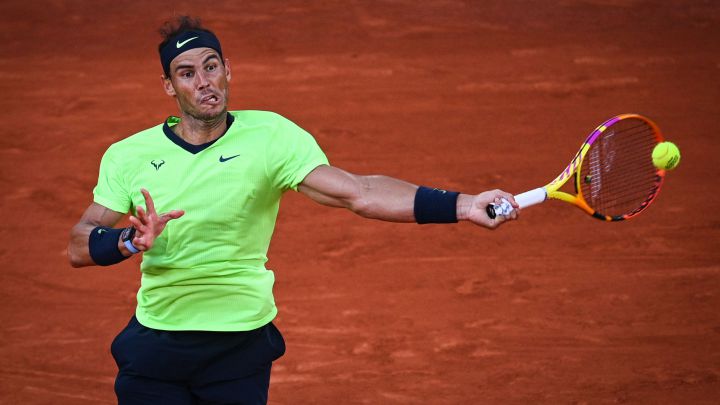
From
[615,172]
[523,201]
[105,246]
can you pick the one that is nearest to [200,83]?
[105,246]

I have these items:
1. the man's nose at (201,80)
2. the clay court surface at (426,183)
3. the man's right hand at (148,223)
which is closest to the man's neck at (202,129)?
the man's nose at (201,80)

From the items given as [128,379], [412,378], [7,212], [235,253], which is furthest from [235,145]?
[7,212]

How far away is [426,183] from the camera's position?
29.5 ft

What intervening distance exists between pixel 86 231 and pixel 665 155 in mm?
2732

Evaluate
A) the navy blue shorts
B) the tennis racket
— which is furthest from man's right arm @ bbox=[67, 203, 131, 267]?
the tennis racket

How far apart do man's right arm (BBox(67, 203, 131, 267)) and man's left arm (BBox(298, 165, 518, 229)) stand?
83 centimetres

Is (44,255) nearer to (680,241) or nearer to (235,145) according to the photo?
(235,145)

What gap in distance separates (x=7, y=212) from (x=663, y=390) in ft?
17.2

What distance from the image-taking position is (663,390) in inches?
268

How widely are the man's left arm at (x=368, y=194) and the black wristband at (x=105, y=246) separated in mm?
790

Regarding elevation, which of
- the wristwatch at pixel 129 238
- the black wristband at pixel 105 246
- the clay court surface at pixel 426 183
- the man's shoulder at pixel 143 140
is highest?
the man's shoulder at pixel 143 140

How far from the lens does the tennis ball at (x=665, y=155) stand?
538 cm

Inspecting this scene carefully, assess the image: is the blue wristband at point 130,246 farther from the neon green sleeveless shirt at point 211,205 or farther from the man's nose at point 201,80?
the man's nose at point 201,80

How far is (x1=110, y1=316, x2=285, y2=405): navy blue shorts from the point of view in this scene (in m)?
4.67
